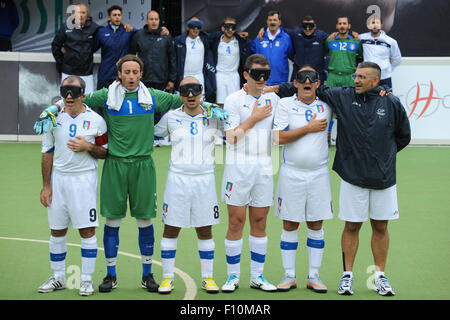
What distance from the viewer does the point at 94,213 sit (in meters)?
7.11

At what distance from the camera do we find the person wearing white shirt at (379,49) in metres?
15.1

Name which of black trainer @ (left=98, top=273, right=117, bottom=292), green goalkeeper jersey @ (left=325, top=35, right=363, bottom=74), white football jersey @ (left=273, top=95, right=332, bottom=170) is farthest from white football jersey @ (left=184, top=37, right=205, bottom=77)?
black trainer @ (left=98, top=273, right=117, bottom=292)

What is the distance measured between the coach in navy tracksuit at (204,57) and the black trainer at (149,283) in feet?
27.3

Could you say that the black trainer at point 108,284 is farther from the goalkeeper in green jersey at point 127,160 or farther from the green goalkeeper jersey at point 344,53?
the green goalkeeper jersey at point 344,53

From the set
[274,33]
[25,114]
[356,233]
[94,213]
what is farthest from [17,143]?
[356,233]

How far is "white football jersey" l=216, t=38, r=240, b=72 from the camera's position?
15.1 meters

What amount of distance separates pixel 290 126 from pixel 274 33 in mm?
8058

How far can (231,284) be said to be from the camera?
23.5 feet

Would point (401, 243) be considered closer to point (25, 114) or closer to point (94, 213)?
point (94, 213)

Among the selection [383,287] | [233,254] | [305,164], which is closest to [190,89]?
[305,164]

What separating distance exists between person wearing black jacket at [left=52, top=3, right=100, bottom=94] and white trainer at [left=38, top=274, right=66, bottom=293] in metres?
8.43

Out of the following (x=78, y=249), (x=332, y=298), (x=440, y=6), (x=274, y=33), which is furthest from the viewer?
(x=440, y=6)

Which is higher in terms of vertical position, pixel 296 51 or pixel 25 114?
pixel 296 51

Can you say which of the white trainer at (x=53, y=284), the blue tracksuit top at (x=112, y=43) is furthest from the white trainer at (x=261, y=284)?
the blue tracksuit top at (x=112, y=43)
